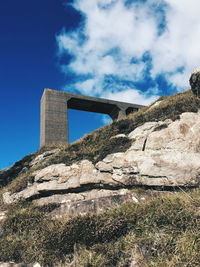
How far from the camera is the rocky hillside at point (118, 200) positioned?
162 inches

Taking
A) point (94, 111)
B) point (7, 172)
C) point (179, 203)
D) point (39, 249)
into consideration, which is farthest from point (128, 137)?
point (94, 111)

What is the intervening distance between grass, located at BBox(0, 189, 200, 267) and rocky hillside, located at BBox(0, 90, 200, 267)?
17 millimetres

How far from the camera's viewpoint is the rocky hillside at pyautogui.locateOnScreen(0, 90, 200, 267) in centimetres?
412

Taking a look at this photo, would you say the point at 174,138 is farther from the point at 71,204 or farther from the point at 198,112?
the point at 71,204

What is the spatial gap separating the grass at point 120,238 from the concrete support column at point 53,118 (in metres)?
13.5

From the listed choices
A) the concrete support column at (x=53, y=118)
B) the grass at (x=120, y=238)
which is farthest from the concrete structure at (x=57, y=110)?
→ the grass at (x=120, y=238)

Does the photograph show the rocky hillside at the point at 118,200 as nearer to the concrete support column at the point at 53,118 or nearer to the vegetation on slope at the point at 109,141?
the vegetation on slope at the point at 109,141

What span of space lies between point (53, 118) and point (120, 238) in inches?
646

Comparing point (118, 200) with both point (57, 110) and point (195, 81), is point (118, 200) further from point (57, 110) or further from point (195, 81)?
point (57, 110)

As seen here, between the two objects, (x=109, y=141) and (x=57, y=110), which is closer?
(x=109, y=141)

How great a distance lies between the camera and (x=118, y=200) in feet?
21.7

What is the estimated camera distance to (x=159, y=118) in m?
10.1

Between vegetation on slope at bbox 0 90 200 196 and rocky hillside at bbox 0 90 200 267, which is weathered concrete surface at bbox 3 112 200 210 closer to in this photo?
rocky hillside at bbox 0 90 200 267

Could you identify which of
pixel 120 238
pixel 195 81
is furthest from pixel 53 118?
pixel 120 238
